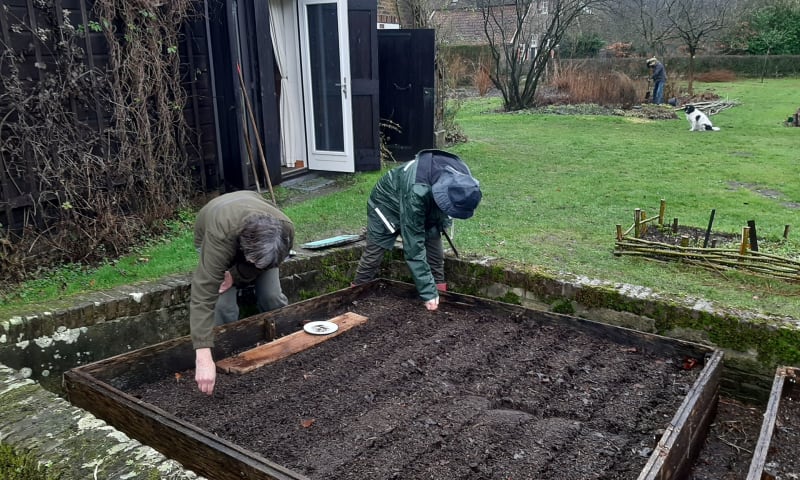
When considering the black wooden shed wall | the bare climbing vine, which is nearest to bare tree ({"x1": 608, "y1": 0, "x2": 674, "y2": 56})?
the bare climbing vine

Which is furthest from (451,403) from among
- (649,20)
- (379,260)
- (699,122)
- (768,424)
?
(649,20)

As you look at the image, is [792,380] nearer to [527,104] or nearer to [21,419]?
[21,419]

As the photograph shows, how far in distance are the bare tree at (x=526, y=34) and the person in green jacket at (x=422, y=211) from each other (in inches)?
468

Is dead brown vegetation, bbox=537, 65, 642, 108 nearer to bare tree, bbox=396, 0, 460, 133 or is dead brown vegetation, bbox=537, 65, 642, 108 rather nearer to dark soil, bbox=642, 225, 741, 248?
bare tree, bbox=396, 0, 460, 133

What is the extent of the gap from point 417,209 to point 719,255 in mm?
2430

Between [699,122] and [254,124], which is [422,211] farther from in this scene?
[699,122]

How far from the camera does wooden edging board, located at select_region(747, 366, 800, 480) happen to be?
2637mm

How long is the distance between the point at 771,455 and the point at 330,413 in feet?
7.26

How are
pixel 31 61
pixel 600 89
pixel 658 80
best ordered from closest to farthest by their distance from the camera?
pixel 31 61 < pixel 658 80 < pixel 600 89

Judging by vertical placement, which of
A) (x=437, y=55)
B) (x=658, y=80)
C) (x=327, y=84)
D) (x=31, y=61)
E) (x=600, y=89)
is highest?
(x=437, y=55)

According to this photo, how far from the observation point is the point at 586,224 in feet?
20.6

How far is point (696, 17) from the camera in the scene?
23.1 meters

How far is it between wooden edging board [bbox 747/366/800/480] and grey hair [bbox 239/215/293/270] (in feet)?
7.89

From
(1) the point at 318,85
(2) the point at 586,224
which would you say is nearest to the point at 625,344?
(2) the point at 586,224
